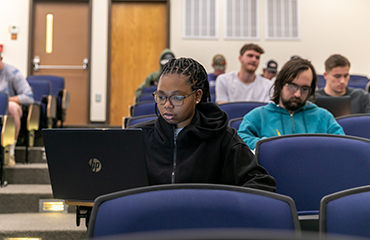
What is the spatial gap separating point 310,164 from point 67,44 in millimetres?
5610

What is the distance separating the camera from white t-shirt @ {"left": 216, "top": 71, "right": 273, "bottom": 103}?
3.66 meters

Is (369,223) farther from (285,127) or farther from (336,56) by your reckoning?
(336,56)

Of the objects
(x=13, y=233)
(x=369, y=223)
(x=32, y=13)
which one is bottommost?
(x=13, y=233)

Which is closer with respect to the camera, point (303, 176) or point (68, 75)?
point (303, 176)

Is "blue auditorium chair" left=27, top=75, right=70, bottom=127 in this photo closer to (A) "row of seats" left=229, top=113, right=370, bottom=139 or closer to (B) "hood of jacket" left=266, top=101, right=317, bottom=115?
(A) "row of seats" left=229, top=113, right=370, bottom=139

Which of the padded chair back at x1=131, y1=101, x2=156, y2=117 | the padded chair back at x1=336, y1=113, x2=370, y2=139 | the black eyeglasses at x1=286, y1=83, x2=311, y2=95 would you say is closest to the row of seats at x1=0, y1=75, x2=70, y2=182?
the padded chair back at x1=131, y1=101, x2=156, y2=117

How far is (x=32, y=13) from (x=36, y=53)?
640 millimetres

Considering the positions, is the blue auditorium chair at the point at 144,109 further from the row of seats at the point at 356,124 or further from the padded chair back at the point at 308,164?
the padded chair back at the point at 308,164

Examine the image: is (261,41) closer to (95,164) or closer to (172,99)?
(172,99)

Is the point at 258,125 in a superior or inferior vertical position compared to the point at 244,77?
inferior

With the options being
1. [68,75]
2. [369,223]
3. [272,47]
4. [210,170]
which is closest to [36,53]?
[68,75]

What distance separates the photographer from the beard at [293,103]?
2160 millimetres

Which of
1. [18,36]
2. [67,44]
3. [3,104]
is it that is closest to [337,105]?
[3,104]

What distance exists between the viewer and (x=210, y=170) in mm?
1454
